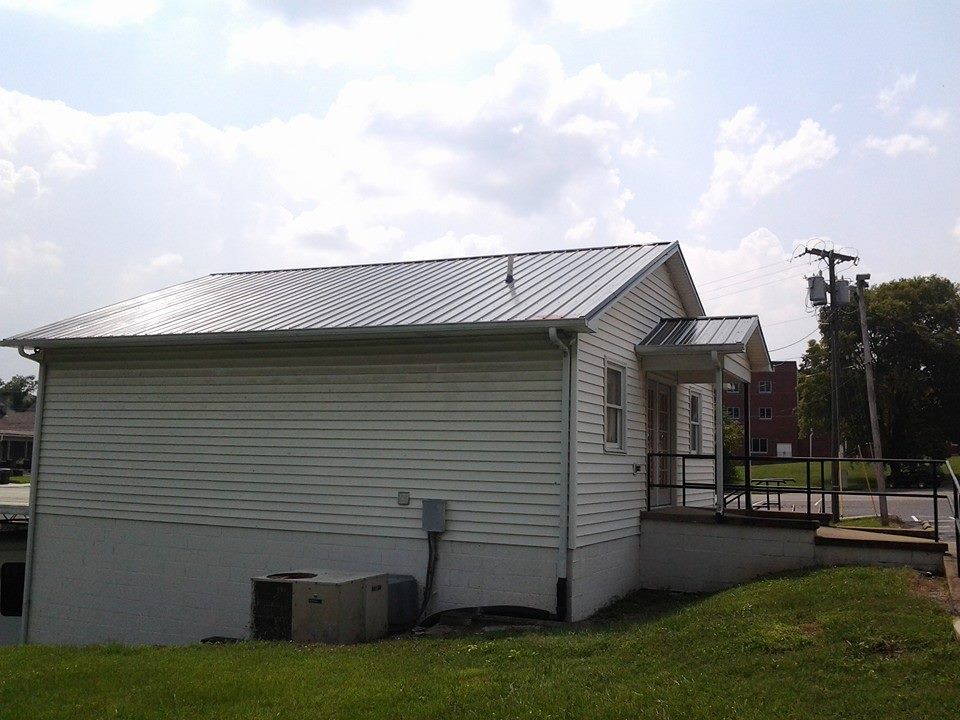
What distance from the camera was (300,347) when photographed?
12883 millimetres

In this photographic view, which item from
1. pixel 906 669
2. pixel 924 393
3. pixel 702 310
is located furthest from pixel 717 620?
pixel 924 393

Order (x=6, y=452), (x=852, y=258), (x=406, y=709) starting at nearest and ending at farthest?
(x=406, y=709) < (x=852, y=258) < (x=6, y=452)

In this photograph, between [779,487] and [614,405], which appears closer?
[614,405]

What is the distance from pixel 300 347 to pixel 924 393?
4124 cm

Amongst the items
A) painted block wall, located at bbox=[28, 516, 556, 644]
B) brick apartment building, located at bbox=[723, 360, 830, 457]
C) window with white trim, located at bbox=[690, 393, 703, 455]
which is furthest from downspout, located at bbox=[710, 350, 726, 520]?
brick apartment building, located at bbox=[723, 360, 830, 457]

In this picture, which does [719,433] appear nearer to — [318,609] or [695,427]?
[695,427]

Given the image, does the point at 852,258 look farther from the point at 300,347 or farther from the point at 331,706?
the point at 331,706

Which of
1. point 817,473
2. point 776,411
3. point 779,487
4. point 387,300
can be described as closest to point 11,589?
point 387,300

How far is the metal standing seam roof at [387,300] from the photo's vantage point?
11.8 m

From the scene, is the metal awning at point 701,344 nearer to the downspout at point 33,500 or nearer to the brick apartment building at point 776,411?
the downspout at point 33,500

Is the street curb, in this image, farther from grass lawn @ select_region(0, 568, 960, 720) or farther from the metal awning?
the metal awning

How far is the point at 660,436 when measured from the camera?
15.3 meters

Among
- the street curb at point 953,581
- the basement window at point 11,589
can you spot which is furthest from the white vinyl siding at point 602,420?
the basement window at point 11,589

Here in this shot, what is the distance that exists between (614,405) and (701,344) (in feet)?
5.01
